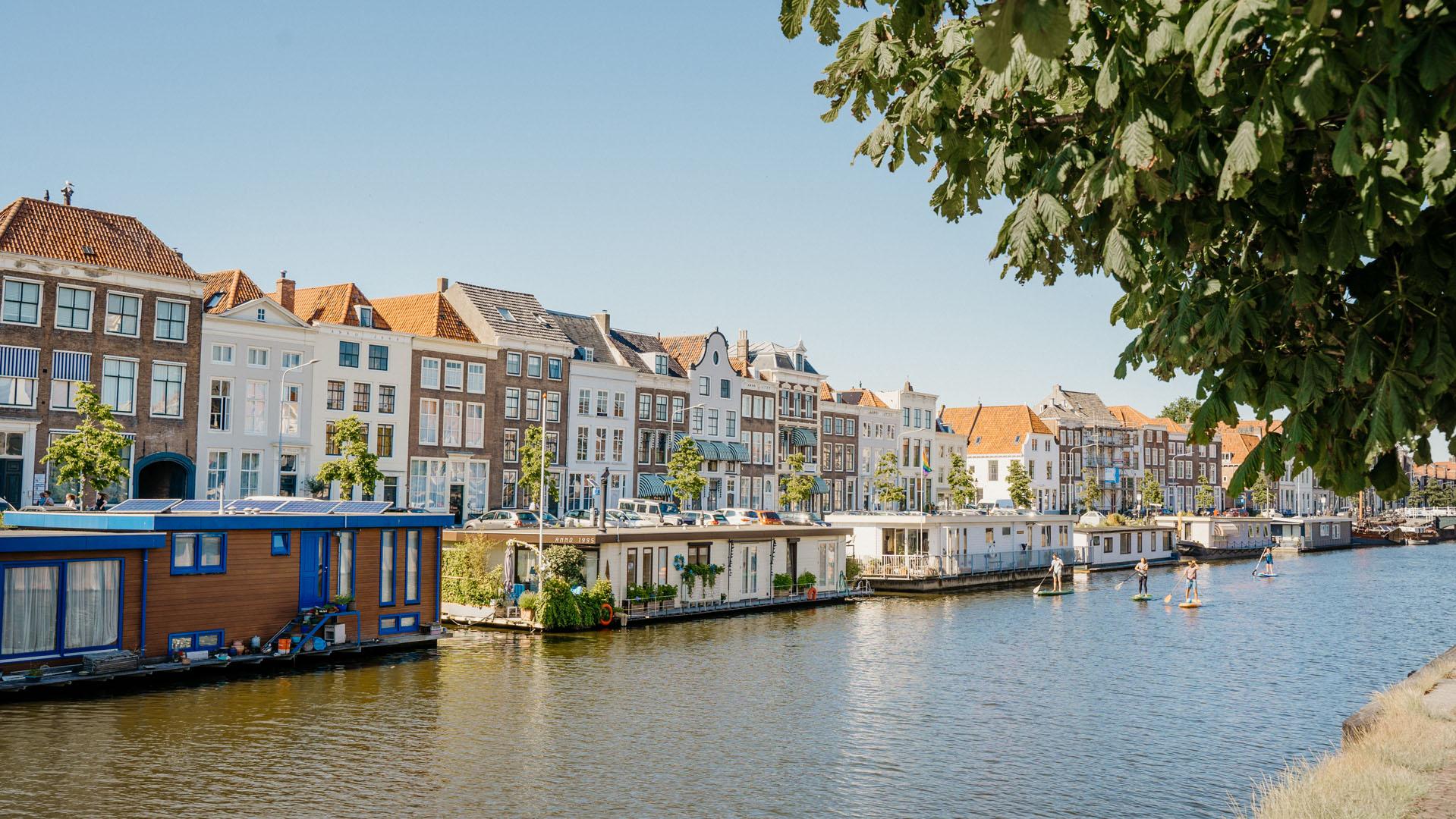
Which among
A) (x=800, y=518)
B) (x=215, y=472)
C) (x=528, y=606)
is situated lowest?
(x=528, y=606)

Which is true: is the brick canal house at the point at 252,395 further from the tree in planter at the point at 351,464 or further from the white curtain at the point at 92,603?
the white curtain at the point at 92,603

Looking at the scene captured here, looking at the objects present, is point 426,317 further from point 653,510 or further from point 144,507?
point 144,507

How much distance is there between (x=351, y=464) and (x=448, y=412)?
11815mm

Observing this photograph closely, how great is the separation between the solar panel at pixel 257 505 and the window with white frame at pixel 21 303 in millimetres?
18070

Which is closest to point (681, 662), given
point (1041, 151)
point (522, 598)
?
point (522, 598)

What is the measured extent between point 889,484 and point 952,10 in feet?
276

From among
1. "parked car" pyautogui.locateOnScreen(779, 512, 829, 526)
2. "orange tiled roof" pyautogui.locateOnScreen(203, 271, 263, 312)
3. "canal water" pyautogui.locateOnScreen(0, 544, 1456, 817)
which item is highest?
"orange tiled roof" pyautogui.locateOnScreen(203, 271, 263, 312)

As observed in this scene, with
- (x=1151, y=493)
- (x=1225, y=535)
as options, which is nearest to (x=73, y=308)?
(x=1225, y=535)

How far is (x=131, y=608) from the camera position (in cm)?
3009

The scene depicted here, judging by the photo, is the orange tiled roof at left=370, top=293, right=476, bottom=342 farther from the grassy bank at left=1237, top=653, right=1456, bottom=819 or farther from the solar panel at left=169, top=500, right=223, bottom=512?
the grassy bank at left=1237, top=653, right=1456, bottom=819

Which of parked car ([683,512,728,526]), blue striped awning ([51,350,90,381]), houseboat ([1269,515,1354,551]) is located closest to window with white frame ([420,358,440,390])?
parked car ([683,512,728,526])

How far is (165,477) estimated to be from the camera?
2083 inches

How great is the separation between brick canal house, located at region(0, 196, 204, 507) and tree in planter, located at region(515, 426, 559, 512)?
17215 mm

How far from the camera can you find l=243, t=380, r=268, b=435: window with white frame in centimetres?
5516
